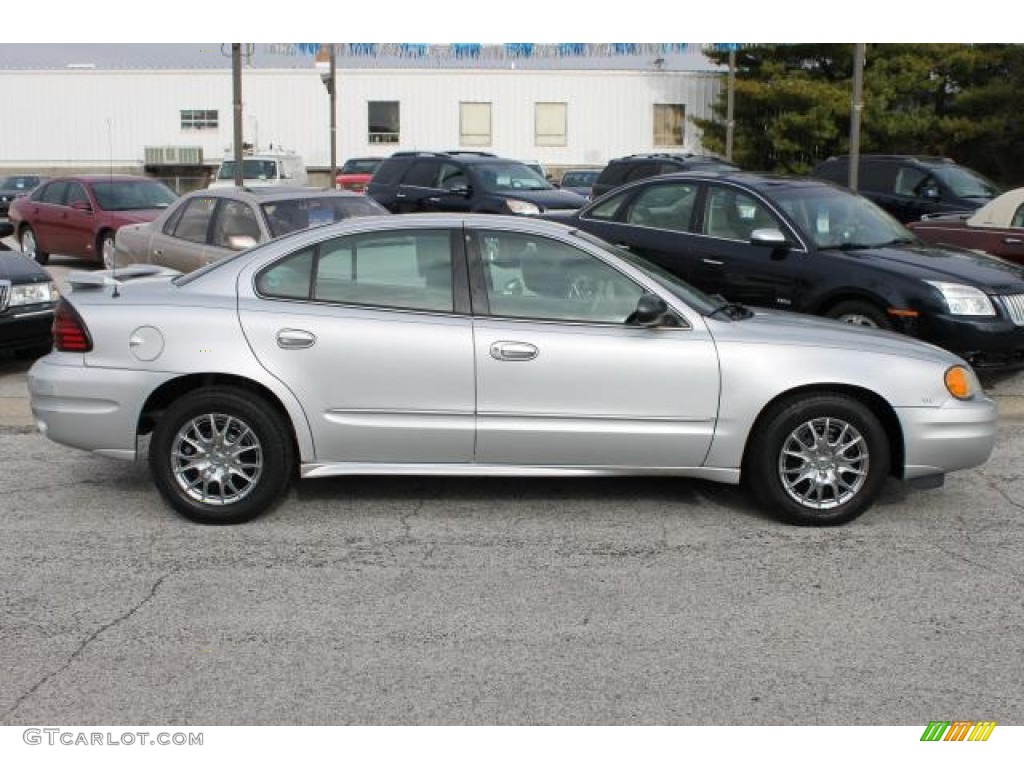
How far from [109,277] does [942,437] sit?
4358mm

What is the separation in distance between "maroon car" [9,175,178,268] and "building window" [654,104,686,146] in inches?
1163

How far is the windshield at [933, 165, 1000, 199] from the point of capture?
1772 cm

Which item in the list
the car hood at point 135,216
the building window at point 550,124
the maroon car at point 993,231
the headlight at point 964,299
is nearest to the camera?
the headlight at point 964,299

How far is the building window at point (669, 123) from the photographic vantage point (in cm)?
4519

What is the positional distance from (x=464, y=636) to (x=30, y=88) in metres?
45.9

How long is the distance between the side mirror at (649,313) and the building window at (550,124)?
3997 centimetres

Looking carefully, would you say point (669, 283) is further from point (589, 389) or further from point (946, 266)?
point (946, 266)

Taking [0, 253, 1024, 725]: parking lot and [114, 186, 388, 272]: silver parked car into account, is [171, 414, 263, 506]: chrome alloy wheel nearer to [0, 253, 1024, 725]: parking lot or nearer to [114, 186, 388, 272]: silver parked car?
[0, 253, 1024, 725]: parking lot

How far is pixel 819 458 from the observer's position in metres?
6.06

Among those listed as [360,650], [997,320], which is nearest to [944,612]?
[360,650]

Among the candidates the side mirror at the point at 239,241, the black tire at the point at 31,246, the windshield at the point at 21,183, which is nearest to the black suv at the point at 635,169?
the black tire at the point at 31,246

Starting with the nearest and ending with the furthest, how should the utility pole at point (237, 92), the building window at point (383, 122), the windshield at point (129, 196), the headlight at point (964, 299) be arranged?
the headlight at point (964, 299) → the utility pole at point (237, 92) → the windshield at point (129, 196) → the building window at point (383, 122)

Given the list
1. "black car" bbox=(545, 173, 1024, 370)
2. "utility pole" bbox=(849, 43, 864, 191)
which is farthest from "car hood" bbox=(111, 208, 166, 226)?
"utility pole" bbox=(849, 43, 864, 191)

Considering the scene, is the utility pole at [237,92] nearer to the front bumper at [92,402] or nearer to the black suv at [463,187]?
the black suv at [463,187]
